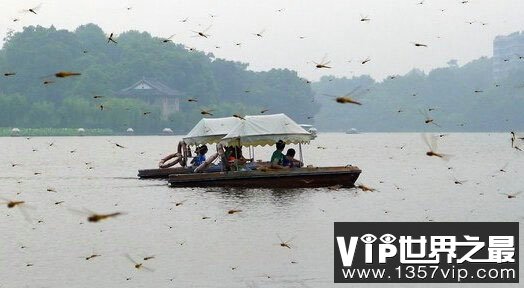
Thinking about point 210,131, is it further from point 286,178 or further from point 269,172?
point 286,178

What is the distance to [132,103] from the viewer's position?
6412 inches

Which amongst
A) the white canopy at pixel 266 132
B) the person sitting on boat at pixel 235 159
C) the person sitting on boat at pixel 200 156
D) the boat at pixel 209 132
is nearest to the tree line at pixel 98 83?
the boat at pixel 209 132

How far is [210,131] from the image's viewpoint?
45594mm

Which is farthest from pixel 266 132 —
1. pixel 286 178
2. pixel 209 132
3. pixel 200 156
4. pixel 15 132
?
pixel 15 132

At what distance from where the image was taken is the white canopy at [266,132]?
3919 cm

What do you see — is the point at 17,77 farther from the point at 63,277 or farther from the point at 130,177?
the point at 63,277

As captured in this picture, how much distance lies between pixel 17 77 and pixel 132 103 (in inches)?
776

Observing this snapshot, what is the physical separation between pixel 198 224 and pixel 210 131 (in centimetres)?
1448

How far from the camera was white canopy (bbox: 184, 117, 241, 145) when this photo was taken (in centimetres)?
4517

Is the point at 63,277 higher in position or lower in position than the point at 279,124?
lower

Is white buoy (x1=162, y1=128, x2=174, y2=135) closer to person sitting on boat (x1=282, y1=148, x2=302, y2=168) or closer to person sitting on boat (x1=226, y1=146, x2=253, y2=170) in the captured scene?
person sitting on boat (x1=226, y1=146, x2=253, y2=170)

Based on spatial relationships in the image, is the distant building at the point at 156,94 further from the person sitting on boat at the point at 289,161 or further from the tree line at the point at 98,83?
the person sitting on boat at the point at 289,161

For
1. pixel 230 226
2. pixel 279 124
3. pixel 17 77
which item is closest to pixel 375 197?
pixel 279 124

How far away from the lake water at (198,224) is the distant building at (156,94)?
11430 centimetres
